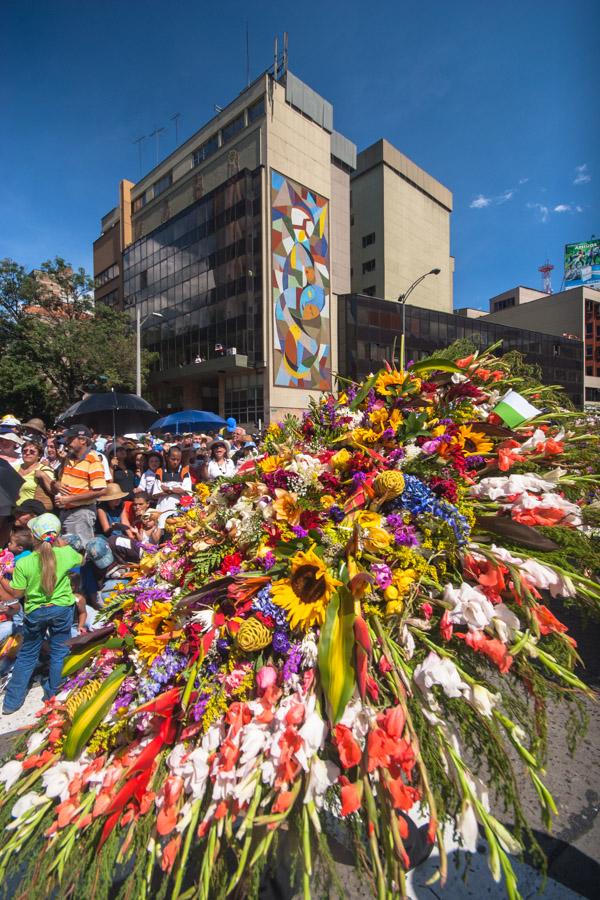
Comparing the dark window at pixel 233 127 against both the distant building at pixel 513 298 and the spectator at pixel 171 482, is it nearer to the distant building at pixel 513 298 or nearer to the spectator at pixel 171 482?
the spectator at pixel 171 482

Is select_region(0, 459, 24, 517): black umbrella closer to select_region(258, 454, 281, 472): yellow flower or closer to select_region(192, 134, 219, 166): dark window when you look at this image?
select_region(258, 454, 281, 472): yellow flower

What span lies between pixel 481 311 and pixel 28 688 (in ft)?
206

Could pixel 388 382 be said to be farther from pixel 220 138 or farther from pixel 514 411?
pixel 220 138

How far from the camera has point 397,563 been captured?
146 centimetres

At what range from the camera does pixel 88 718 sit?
→ 1291 millimetres

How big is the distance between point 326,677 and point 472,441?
40.0 inches

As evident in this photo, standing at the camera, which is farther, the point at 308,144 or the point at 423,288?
the point at 423,288

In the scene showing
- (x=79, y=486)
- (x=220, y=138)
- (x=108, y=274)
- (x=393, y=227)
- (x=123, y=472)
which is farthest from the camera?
(x=108, y=274)

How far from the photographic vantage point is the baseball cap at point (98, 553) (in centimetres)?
447

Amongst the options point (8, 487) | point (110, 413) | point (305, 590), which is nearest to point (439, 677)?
point (305, 590)

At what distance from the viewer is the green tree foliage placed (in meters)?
24.0

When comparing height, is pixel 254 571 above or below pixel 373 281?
below

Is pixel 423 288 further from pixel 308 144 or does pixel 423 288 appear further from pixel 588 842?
pixel 588 842

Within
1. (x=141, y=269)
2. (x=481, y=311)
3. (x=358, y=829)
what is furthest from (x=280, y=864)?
(x=481, y=311)
